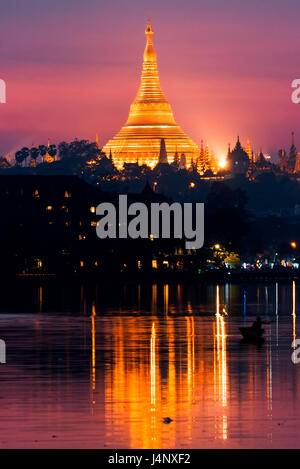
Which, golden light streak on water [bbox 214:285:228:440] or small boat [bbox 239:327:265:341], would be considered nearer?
Result: golden light streak on water [bbox 214:285:228:440]

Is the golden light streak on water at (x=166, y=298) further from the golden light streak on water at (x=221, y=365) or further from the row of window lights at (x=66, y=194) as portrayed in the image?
the row of window lights at (x=66, y=194)

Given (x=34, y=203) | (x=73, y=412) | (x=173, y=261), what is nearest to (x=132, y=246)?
(x=173, y=261)

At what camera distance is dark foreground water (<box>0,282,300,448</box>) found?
39156mm

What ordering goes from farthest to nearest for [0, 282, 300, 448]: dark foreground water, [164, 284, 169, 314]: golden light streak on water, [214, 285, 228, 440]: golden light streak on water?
[164, 284, 169, 314]: golden light streak on water → [214, 285, 228, 440]: golden light streak on water → [0, 282, 300, 448]: dark foreground water

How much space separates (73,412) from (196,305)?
63.4 meters

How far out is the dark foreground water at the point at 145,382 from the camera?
128 feet

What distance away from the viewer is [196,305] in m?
106

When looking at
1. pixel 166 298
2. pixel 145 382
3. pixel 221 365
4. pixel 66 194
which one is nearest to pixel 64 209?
pixel 66 194

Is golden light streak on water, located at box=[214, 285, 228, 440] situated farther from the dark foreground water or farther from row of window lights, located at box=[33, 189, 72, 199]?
row of window lights, located at box=[33, 189, 72, 199]

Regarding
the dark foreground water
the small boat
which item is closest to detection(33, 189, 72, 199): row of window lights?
the dark foreground water

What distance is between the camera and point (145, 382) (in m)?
49.7

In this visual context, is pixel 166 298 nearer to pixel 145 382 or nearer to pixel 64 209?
pixel 145 382

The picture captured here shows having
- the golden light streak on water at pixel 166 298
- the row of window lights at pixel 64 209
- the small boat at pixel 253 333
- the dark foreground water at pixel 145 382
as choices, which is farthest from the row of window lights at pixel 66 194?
the small boat at pixel 253 333
